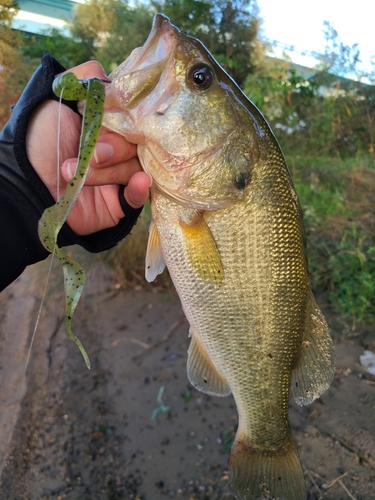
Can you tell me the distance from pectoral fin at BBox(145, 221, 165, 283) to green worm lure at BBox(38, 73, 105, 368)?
48 centimetres

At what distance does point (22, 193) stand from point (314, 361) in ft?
4.63

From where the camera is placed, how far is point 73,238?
59.2 inches

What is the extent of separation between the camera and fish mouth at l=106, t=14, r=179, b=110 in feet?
3.71

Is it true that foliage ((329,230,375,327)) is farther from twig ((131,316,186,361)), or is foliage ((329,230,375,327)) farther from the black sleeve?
the black sleeve

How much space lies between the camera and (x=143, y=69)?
3.74ft

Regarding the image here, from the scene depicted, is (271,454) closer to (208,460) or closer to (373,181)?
(208,460)

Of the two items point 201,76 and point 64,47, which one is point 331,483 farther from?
point 64,47

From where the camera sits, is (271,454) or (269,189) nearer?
(269,189)

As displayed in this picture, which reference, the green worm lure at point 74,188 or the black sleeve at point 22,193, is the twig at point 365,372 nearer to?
the black sleeve at point 22,193

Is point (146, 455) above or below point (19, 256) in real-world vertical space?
below

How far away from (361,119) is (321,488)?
6586 mm

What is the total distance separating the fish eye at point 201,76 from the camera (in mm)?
1185

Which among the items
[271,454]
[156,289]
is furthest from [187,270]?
[156,289]

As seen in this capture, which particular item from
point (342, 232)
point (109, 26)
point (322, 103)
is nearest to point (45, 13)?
point (109, 26)
